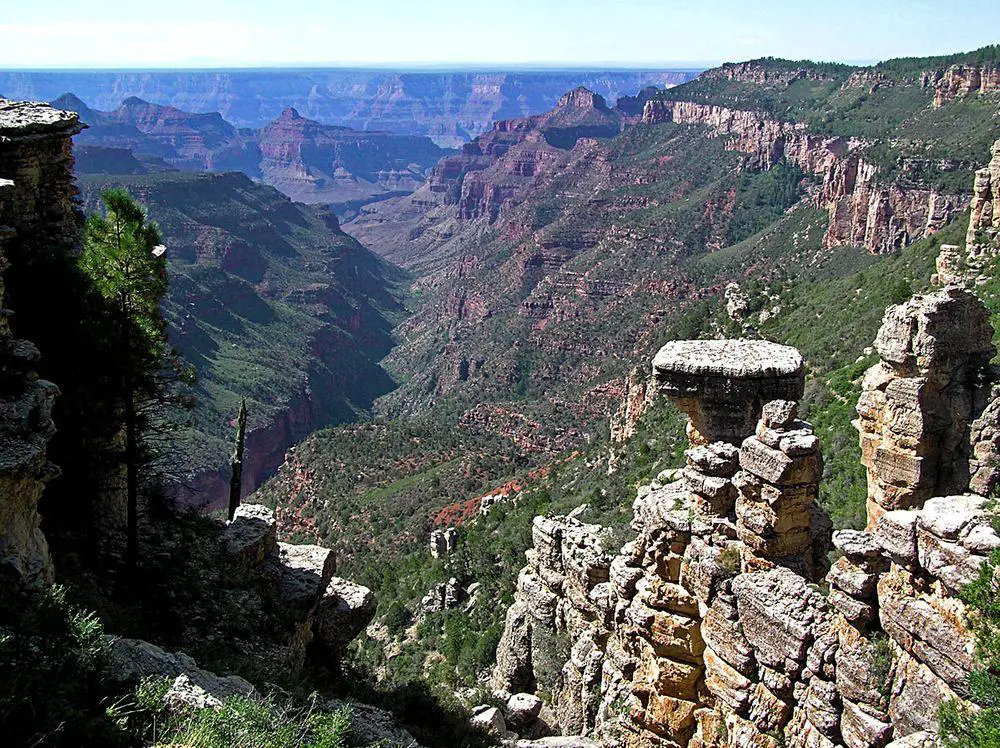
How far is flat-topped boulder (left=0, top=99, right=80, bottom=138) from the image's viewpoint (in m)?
19.2

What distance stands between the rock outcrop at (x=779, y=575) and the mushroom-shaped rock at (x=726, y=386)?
0.05 m

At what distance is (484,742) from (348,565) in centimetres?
3391

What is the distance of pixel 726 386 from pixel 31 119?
16.5 meters

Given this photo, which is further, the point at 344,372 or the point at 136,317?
the point at 344,372

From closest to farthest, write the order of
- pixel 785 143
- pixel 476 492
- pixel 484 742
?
1. pixel 484 742
2. pixel 476 492
3. pixel 785 143

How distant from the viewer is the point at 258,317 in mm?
140875

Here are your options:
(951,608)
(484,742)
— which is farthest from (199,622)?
(951,608)

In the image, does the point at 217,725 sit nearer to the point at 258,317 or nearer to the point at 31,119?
the point at 31,119

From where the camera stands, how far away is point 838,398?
3281cm

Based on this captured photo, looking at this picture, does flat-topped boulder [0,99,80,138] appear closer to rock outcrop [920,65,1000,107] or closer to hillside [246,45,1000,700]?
hillside [246,45,1000,700]

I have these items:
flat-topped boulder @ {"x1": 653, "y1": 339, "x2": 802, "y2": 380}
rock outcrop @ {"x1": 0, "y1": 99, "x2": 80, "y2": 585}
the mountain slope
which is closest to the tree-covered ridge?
the mountain slope

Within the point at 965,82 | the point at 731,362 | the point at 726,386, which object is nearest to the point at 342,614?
the point at 726,386

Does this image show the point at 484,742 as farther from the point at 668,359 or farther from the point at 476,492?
the point at 476,492

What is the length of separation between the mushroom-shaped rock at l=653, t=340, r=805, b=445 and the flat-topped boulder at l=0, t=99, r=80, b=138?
48.0 feet
